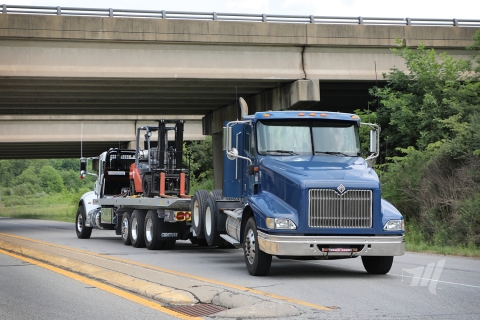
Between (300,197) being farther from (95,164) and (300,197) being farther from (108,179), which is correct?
(95,164)

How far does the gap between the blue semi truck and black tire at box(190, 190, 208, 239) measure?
0.02 m

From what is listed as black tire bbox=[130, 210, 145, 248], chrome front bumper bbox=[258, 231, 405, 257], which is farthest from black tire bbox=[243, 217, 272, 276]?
black tire bbox=[130, 210, 145, 248]

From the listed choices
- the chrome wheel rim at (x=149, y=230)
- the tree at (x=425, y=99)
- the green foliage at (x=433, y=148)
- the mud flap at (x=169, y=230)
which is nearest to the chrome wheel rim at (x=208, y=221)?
the mud flap at (x=169, y=230)

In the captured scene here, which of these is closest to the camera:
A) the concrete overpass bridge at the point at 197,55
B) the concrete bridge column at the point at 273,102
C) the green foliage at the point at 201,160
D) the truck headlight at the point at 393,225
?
the truck headlight at the point at 393,225

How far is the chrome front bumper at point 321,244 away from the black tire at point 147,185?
893cm

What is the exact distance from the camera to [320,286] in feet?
38.3

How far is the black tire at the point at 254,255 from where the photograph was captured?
12773 mm

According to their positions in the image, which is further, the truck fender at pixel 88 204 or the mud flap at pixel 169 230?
the truck fender at pixel 88 204

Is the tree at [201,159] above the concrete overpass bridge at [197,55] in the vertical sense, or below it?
below

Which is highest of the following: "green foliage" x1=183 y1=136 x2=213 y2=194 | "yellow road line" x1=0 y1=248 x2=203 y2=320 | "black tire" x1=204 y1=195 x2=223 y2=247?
"green foliage" x1=183 y1=136 x2=213 y2=194

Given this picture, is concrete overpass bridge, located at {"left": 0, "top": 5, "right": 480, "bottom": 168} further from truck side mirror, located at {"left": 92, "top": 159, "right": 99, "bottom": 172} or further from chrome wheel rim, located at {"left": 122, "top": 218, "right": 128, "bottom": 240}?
chrome wheel rim, located at {"left": 122, "top": 218, "right": 128, "bottom": 240}

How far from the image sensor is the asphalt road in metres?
9.30

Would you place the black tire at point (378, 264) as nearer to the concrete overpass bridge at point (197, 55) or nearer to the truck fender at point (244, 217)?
the truck fender at point (244, 217)

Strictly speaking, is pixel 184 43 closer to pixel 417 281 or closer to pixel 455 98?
pixel 455 98
